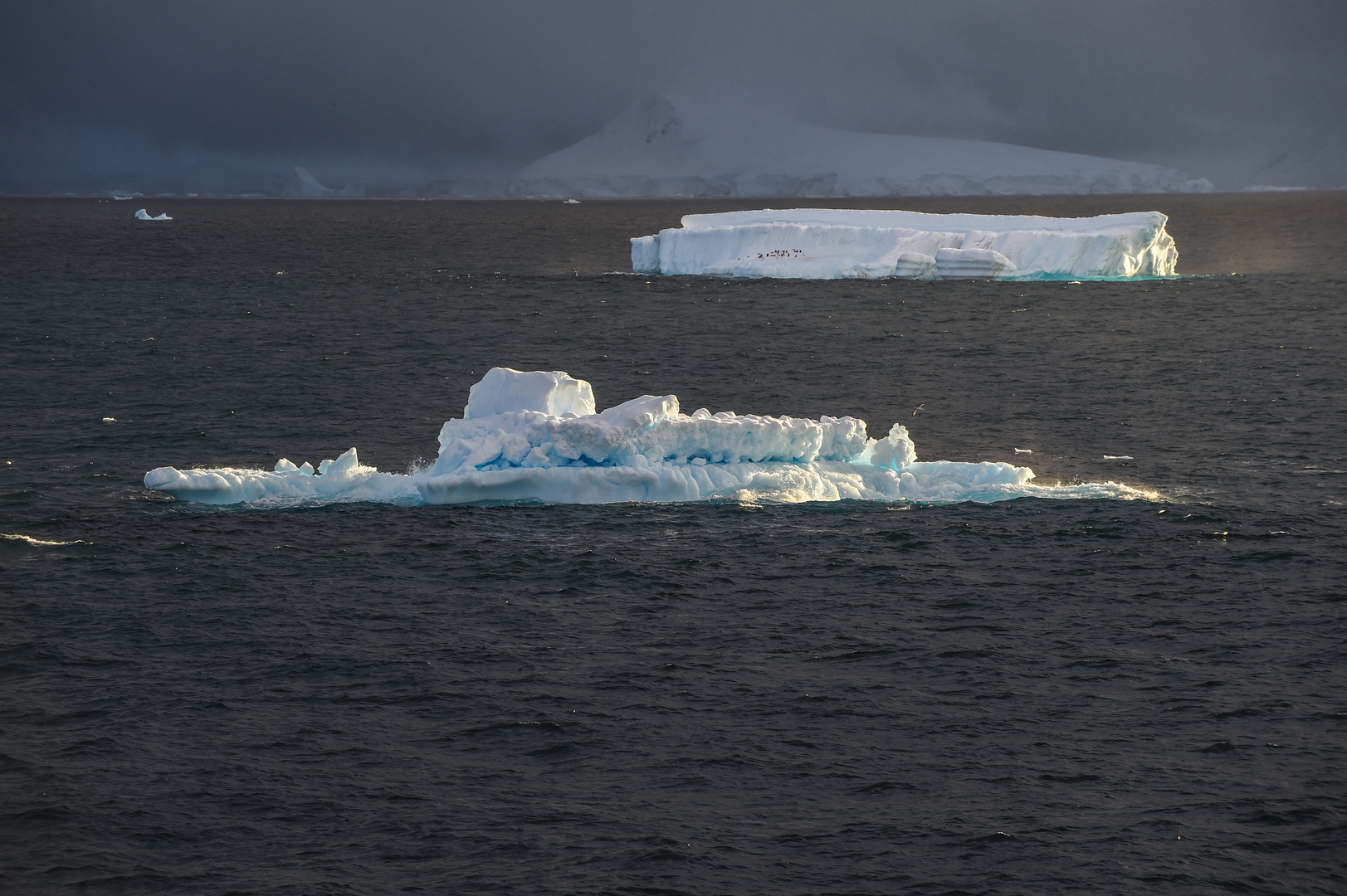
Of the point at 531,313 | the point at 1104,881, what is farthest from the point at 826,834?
the point at 531,313

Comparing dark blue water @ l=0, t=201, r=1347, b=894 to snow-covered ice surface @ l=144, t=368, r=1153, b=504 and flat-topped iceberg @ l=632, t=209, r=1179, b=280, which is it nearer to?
snow-covered ice surface @ l=144, t=368, r=1153, b=504

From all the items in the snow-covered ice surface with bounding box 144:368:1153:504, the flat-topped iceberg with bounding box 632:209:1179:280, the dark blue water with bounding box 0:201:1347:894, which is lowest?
the dark blue water with bounding box 0:201:1347:894

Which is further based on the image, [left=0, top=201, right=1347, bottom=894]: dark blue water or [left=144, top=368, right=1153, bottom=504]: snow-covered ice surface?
[left=144, top=368, right=1153, bottom=504]: snow-covered ice surface

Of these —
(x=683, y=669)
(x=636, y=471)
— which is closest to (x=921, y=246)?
(x=636, y=471)

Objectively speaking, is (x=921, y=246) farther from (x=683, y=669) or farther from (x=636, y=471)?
(x=683, y=669)

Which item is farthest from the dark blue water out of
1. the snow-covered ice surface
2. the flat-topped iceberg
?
the flat-topped iceberg

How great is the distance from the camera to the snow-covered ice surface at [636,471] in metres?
28.8

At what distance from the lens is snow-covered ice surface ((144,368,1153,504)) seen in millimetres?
28797

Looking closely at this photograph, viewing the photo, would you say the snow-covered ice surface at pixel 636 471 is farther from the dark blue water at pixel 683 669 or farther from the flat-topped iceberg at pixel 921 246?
the flat-topped iceberg at pixel 921 246

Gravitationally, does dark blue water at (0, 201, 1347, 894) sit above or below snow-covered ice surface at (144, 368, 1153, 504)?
below

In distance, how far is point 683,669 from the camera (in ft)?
64.9

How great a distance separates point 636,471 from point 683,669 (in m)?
9.46

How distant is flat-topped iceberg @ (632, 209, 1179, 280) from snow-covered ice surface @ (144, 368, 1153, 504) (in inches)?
1905

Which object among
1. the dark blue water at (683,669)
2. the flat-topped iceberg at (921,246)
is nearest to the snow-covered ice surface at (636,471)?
the dark blue water at (683,669)
